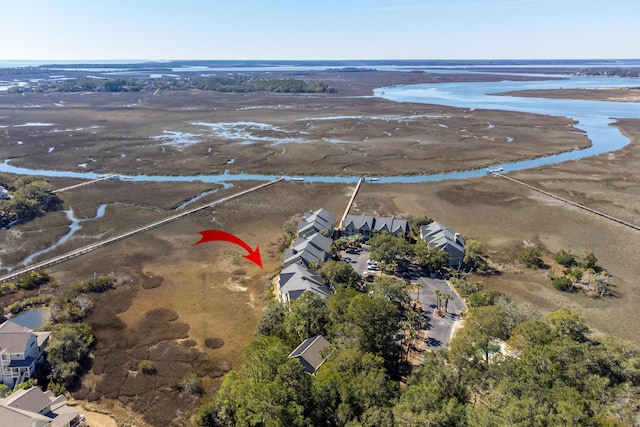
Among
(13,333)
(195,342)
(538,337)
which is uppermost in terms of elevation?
(538,337)

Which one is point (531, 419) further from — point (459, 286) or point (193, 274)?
point (193, 274)

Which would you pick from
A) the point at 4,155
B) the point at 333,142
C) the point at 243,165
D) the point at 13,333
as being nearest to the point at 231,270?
the point at 13,333

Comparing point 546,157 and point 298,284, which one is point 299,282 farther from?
point 546,157

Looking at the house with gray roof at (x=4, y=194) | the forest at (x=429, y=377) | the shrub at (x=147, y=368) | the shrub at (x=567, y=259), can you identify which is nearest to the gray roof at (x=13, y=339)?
the shrub at (x=147, y=368)

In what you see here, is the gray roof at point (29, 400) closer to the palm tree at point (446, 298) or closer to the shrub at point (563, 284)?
the palm tree at point (446, 298)

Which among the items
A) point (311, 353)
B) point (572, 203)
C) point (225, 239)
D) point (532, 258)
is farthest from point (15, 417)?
point (572, 203)

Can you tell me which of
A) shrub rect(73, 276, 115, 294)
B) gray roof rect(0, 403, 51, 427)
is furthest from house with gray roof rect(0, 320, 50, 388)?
shrub rect(73, 276, 115, 294)

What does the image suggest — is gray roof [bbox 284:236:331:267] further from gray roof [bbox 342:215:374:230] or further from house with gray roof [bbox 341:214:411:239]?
gray roof [bbox 342:215:374:230]
